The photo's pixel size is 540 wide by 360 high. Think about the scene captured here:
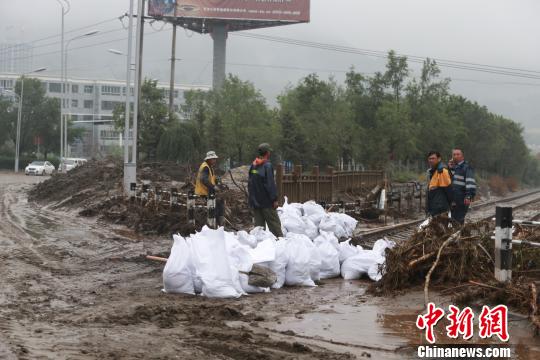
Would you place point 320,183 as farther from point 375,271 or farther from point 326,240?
point 375,271

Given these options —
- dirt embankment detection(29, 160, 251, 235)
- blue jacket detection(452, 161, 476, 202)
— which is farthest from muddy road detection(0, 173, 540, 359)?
dirt embankment detection(29, 160, 251, 235)

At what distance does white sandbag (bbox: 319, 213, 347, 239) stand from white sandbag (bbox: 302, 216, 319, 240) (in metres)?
0.20

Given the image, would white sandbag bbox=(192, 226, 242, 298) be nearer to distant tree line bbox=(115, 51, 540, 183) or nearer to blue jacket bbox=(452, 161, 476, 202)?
blue jacket bbox=(452, 161, 476, 202)

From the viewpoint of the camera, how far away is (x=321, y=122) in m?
40.1

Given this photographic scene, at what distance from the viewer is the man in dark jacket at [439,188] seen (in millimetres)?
11062

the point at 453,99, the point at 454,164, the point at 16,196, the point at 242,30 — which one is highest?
the point at 242,30

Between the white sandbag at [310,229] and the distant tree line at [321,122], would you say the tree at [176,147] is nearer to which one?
the distant tree line at [321,122]

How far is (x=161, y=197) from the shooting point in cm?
1619

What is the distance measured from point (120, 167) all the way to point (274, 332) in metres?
21.0

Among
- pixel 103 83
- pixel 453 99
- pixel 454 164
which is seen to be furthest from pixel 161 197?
pixel 103 83

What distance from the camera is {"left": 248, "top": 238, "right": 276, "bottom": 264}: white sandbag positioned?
8.66 m

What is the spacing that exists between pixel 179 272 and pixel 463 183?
5261mm

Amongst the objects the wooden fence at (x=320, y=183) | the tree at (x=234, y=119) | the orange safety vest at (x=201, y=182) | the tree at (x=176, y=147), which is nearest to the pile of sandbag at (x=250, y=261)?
the orange safety vest at (x=201, y=182)

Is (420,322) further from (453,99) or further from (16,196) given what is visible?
(453,99)
